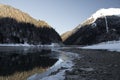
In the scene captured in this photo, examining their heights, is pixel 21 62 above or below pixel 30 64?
above

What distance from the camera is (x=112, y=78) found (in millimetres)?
17797

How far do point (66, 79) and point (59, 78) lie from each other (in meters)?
0.76

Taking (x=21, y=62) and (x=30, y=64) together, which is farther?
(x=21, y=62)

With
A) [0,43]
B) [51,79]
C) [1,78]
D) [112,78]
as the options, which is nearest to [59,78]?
[51,79]

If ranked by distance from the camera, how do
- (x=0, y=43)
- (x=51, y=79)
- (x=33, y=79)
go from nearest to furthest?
(x=51, y=79)
(x=33, y=79)
(x=0, y=43)

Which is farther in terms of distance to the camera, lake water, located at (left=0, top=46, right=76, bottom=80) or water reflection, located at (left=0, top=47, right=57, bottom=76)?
water reflection, located at (left=0, top=47, right=57, bottom=76)

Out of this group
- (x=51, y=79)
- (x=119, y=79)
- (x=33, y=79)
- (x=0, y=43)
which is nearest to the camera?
(x=119, y=79)

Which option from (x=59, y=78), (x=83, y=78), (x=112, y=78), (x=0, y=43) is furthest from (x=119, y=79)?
(x=0, y=43)

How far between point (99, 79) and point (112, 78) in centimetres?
87

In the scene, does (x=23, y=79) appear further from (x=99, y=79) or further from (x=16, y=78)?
(x=99, y=79)

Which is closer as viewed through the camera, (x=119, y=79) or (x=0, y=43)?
(x=119, y=79)

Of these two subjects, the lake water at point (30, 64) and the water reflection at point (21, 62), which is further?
the water reflection at point (21, 62)

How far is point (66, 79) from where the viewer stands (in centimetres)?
1816

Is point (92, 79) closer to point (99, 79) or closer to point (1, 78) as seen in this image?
point (99, 79)
